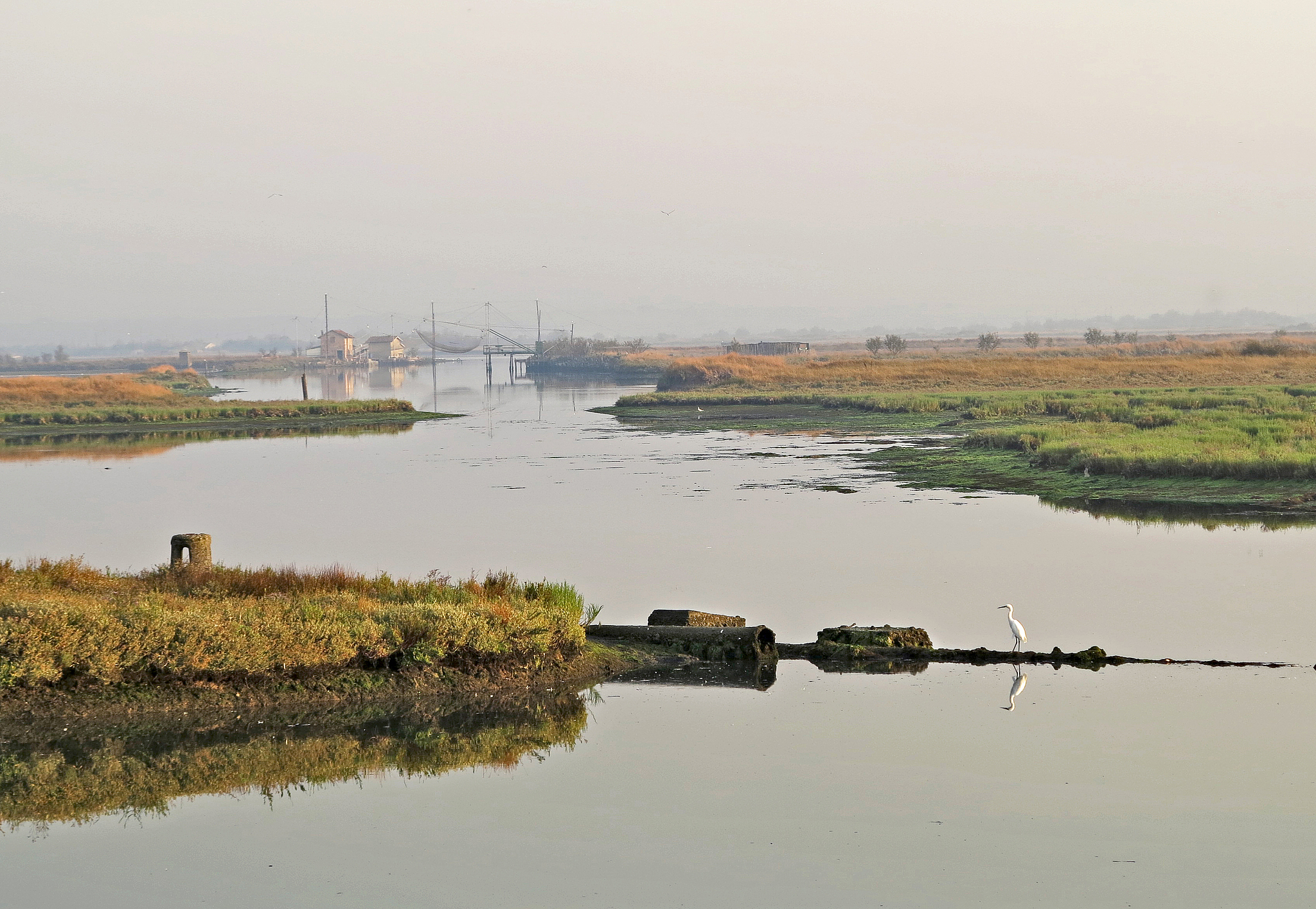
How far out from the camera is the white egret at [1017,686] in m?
11.4

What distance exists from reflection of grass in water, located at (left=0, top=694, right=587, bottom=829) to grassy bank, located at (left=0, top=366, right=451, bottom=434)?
52.7 m

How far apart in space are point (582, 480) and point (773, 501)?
7.35m

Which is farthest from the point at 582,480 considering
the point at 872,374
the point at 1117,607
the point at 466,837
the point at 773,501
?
the point at 872,374

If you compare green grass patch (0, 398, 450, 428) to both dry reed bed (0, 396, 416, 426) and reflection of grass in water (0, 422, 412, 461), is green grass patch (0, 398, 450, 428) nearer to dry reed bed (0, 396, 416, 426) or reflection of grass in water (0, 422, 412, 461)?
dry reed bed (0, 396, 416, 426)

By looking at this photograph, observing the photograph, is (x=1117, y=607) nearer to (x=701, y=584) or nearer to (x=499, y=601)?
(x=701, y=584)

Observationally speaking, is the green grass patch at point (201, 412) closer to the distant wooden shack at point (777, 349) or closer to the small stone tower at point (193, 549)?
the small stone tower at point (193, 549)

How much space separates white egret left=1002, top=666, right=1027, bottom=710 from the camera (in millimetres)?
11383

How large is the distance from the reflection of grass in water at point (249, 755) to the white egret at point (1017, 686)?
3770mm

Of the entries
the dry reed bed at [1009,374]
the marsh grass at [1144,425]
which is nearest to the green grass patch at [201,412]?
the marsh grass at [1144,425]

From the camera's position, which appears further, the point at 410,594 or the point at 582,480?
the point at 582,480

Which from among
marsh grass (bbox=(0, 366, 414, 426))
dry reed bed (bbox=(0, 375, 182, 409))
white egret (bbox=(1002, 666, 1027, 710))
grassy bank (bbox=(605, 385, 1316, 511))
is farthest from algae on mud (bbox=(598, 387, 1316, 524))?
dry reed bed (bbox=(0, 375, 182, 409))

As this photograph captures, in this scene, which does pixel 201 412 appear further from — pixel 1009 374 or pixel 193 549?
pixel 193 549

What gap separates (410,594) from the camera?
13500 mm

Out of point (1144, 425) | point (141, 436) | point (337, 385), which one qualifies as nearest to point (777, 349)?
point (337, 385)
